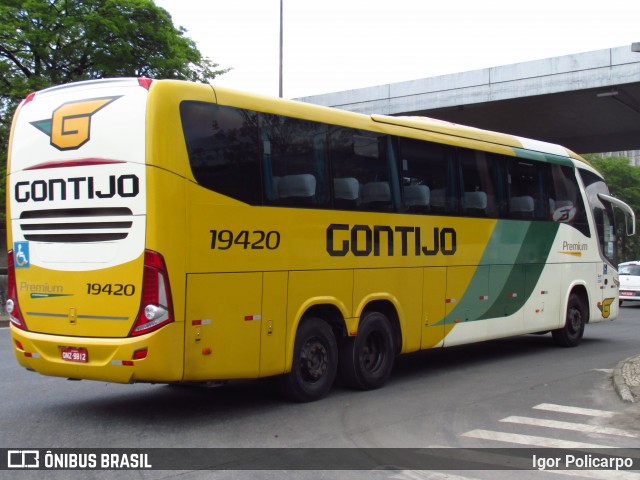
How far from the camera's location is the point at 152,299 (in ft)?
24.5

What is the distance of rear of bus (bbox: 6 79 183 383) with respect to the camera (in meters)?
7.48

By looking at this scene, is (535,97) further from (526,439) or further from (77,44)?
(526,439)

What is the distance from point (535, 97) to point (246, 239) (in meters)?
17.7

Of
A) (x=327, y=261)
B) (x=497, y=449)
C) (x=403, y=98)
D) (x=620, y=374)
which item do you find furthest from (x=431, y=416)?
(x=403, y=98)

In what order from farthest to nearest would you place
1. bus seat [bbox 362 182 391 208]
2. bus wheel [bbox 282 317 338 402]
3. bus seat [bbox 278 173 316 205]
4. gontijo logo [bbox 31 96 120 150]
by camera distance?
bus seat [bbox 362 182 391 208]
bus wheel [bbox 282 317 338 402]
bus seat [bbox 278 173 316 205]
gontijo logo [bbox 31 96 120 150]

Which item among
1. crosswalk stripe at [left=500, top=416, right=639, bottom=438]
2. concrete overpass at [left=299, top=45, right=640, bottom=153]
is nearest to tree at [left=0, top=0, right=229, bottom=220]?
concrete overpass at [left=299, top=45, right=640, bottom=153]

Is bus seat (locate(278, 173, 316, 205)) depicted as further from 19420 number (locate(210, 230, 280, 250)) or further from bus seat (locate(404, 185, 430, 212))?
bus seat (locate(404, 185, 430, 212))

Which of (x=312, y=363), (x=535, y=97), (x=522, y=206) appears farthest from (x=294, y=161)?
(x=535, y=97)

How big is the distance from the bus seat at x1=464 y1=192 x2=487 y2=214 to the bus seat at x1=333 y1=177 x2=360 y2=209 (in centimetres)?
265

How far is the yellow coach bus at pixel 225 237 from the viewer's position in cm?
757

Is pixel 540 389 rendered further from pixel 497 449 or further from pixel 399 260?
pixel 497 449

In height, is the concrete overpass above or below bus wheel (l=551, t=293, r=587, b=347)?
above

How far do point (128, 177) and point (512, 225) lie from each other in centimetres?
747

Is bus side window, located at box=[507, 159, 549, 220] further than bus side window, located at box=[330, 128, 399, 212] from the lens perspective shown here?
Yes
